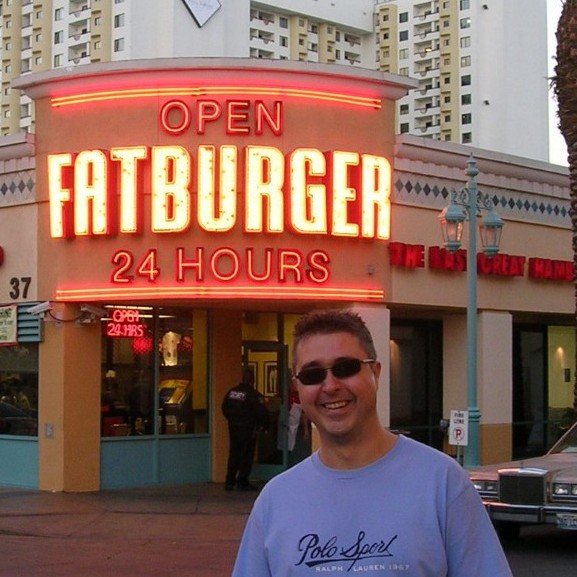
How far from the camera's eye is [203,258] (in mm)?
Result: 19812

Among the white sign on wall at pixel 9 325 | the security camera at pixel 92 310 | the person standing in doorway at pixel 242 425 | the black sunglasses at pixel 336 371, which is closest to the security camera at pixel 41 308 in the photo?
the security camera at pixel 92 310

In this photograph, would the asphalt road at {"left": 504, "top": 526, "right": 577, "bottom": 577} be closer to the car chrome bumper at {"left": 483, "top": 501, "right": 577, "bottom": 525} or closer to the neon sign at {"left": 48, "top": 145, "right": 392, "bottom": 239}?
the car chrome bumper at {"left": 483, "top": 501, "right": 577, "bottom": 525}

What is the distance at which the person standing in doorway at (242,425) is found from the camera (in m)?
21.3

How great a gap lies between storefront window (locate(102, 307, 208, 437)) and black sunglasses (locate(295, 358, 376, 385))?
17.5 metres

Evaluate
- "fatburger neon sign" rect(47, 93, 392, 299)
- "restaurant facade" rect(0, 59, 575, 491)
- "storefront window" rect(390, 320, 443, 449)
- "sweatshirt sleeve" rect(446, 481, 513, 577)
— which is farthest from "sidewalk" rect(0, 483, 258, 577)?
"sweatshirt sleeve" rect(446, 481, 513, 577)

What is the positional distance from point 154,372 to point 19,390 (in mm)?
2220

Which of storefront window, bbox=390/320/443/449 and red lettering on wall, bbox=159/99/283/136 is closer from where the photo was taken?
red lettering on wall, bbox=159/99/283/136

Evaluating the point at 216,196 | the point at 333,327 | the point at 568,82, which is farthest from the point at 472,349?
the point at 333,327

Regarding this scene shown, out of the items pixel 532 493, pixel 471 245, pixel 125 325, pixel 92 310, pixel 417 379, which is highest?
pixel 471 245

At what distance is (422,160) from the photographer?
22188 mm

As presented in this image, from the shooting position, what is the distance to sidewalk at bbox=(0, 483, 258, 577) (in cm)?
1355

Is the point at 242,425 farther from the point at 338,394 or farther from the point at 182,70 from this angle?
the point at 338,394

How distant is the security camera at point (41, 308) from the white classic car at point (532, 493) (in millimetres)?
8526

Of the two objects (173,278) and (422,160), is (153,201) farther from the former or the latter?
(422,160)
